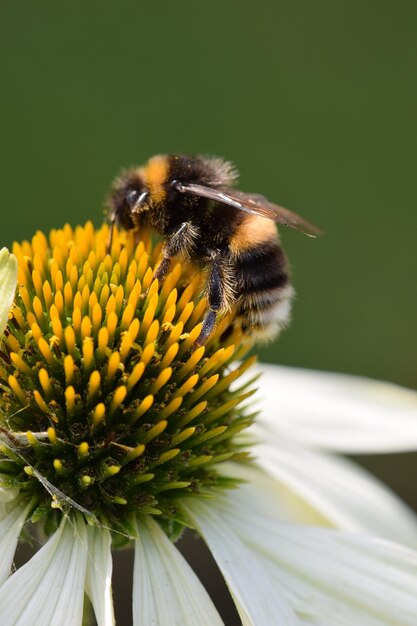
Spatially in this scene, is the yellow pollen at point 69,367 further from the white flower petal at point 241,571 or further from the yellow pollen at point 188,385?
the white flower petal at point 241,571

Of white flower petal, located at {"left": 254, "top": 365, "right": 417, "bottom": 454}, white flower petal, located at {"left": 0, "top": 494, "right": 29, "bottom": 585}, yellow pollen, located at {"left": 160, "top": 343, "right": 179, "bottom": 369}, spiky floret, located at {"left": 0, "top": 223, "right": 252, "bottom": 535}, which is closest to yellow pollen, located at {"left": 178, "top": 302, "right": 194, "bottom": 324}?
spiky floret, located at {"left": 0, "top": 223, "right": 252, "bottom": 535}

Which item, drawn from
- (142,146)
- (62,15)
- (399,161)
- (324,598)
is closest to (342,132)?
(399,161)

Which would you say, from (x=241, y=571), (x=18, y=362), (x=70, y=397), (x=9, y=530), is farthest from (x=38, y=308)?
(x=241, y=571)

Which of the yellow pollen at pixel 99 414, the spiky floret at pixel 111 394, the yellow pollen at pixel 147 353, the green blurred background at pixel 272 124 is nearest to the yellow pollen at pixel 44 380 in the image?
the spiky floret at pixel 111 394

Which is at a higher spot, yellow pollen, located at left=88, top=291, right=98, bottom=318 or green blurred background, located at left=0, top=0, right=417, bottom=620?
green blurred background, located at left=0, top=0, right=417, bottom=620

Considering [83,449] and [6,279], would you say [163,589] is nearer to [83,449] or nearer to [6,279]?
[83,449]

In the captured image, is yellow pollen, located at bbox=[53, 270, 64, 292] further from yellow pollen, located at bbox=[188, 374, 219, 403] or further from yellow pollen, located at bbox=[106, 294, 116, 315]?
yellow pollen, located at bbox=[188, 374, 219, 403]

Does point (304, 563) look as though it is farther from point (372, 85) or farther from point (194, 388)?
point (372, 85)
